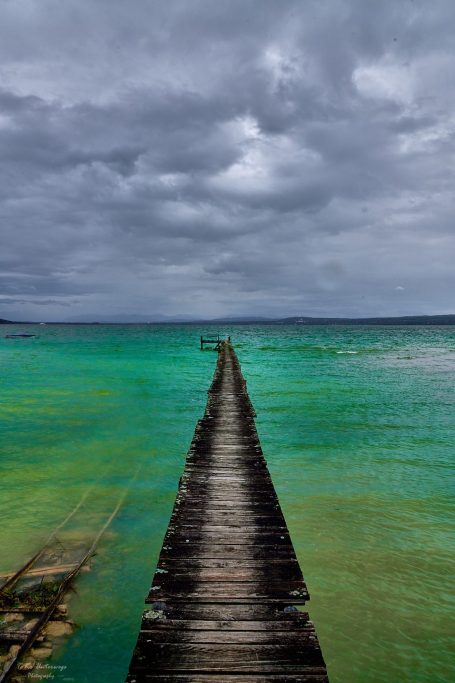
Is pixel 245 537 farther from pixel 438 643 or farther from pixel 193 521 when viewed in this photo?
pixel 438 643

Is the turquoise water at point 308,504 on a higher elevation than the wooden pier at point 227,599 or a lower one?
lower

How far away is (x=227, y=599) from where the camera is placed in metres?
4.46

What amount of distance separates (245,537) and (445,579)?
3726 millimetres

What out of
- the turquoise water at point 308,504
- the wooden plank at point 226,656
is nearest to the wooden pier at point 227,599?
the wooden plank at point 226,656

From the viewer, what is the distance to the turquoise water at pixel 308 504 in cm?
544

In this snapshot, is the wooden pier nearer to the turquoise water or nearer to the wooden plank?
the wooden plank

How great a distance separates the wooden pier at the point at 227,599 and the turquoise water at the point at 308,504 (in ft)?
4.72

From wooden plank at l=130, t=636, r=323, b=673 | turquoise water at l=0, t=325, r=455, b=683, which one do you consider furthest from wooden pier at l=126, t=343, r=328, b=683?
turquoise water at l=0, t=325, r=455, b=683

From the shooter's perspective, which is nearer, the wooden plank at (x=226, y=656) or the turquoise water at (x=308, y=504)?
the wooden plank at (x=226, y=656)

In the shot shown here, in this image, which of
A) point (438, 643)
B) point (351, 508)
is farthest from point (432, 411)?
point (438, 643)

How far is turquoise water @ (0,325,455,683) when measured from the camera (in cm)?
544

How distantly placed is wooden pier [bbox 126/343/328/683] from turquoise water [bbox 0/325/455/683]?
1439mm

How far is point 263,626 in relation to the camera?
4.05 meters

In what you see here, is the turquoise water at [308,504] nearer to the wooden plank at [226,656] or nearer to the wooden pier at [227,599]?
the wooden pier at [227,599]
